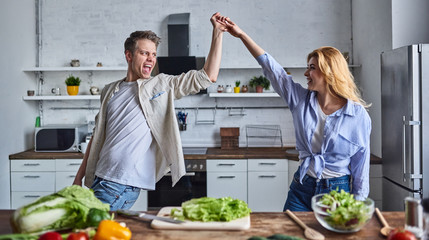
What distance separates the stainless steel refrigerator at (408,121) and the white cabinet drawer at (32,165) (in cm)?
353

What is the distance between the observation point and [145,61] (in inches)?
97.7

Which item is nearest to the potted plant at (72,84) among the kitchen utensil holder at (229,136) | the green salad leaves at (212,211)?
the kitchen utensil holder at (229,136)

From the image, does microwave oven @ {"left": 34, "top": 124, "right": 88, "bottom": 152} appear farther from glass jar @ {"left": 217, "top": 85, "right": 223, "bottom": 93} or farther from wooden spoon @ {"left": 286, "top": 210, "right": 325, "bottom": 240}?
wooden spoon @ {"left": 286, "top": 210, "right": 325, "bottom": 240}

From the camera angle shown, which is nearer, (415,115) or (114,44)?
(415,115)

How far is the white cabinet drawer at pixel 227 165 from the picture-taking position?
4.54 meters

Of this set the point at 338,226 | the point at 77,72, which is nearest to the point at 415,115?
the point at 338,226

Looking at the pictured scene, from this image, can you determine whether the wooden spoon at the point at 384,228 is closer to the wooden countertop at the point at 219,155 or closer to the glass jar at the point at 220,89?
the wooden countertop at the point at 219,155

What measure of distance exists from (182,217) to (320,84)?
116 centimetres

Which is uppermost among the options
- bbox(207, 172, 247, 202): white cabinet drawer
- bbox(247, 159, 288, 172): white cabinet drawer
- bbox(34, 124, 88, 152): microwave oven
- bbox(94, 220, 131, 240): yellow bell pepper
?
bbox(34, 124, 88, 152): microwave oven

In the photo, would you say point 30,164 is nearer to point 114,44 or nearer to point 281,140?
point 114,44

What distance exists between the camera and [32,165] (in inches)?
182

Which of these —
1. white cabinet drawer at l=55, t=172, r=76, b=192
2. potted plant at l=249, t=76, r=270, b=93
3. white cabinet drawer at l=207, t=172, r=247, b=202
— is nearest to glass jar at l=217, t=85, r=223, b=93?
potted plant at l=249, t=76, r=270, b=93

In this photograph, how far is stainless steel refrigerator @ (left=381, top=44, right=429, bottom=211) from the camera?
10.9 feet

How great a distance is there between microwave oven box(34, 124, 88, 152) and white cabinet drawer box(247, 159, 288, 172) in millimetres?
2038
